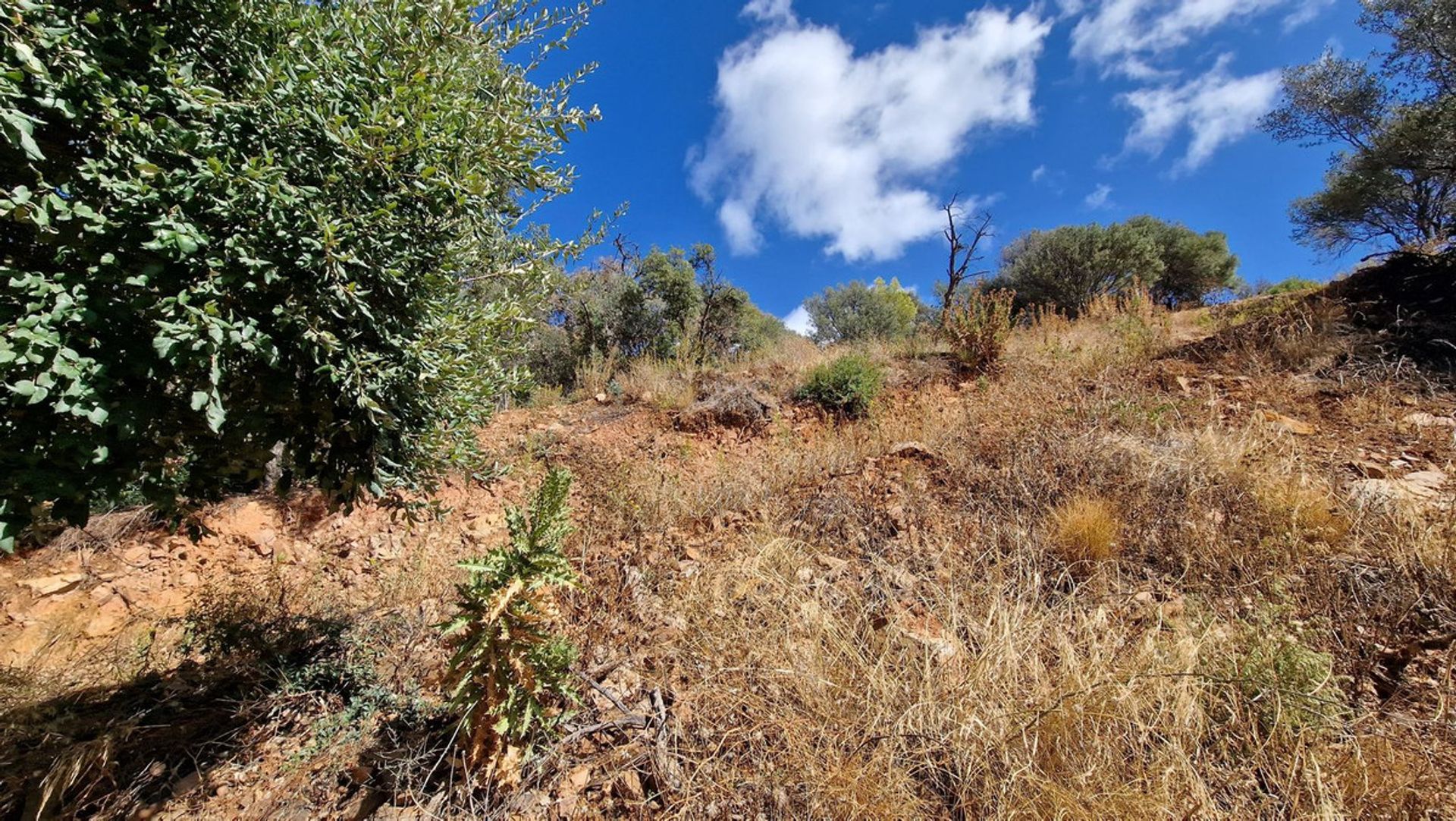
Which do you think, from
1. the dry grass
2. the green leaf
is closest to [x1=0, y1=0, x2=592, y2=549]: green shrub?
the green leaf

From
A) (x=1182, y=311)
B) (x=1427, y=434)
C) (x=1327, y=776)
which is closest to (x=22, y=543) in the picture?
(x=1327, y=776)

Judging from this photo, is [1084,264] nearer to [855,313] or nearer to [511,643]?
[855,313]

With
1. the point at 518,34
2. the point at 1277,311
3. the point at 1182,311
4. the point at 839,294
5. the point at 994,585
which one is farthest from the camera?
the point at 839,294

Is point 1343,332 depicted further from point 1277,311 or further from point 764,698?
point 764,698

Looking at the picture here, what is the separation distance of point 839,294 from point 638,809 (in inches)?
925

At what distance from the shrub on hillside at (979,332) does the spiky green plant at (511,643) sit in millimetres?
6569

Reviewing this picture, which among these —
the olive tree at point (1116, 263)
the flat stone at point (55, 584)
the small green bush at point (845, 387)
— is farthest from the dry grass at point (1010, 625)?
the olive tree at point (1116, 263)

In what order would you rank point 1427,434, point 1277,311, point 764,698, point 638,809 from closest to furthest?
point 638,809
point 764,698
point 1427,434
point 1277,311

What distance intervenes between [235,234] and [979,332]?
7396 millimetres

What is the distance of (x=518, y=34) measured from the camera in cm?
249

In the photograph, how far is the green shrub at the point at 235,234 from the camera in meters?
1.35

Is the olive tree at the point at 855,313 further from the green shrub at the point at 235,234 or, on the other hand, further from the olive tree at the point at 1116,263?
the green shrub at the point at 235,234

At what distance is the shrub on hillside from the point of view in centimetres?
685

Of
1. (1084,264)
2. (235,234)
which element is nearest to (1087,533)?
(235,234)
